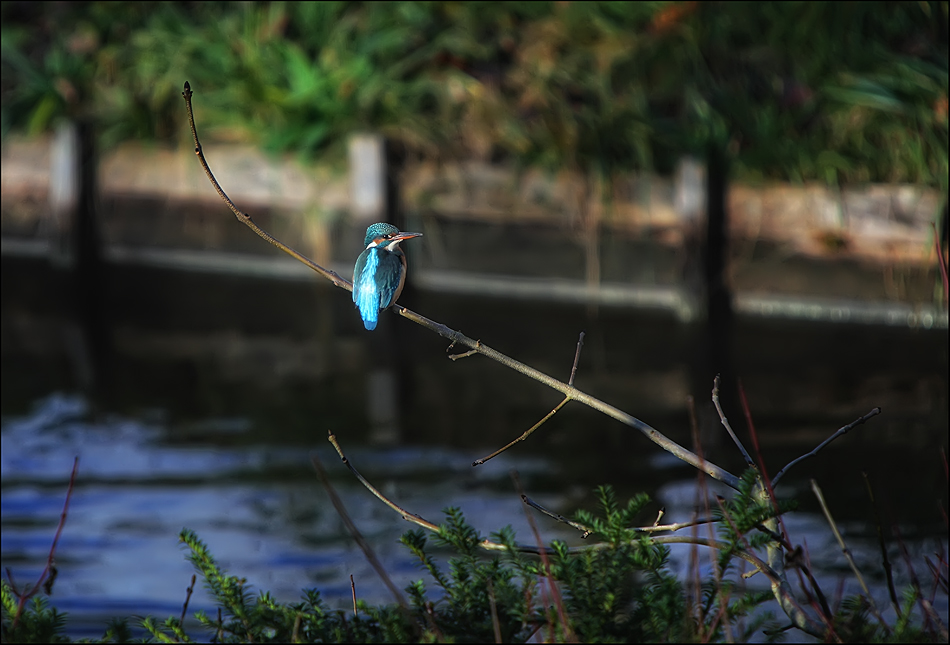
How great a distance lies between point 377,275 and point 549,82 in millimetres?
6408

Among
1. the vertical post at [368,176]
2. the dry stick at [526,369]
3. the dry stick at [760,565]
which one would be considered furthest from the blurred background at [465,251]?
the dry stick at [526,369]

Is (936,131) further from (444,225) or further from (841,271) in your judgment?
(444,225)

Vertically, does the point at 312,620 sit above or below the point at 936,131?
below

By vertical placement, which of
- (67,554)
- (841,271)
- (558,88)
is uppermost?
(558,88)

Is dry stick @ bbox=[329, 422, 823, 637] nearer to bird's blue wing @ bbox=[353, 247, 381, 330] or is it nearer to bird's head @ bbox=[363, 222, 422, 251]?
bird's blue wing @ bbox=[353, 247, 381, 330]

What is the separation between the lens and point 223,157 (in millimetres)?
8453

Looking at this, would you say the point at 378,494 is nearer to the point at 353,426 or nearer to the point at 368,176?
the point at 353,426

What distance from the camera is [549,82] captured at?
27.7ft

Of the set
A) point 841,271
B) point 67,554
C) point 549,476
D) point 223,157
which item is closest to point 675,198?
point 841,271

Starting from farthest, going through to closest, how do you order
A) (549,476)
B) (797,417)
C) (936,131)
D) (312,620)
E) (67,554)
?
1. (936,131)
2. (797,417)
3. (549,476)
4. (67,554)
5. (312,620)

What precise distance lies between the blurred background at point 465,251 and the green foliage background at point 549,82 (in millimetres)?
28

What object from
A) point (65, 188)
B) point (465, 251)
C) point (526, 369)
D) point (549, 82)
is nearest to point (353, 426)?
point (465, 251)

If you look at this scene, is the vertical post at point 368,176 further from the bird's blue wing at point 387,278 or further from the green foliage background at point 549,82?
the bird's blue wing at point 387,278

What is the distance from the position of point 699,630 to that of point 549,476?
3.42 meters
